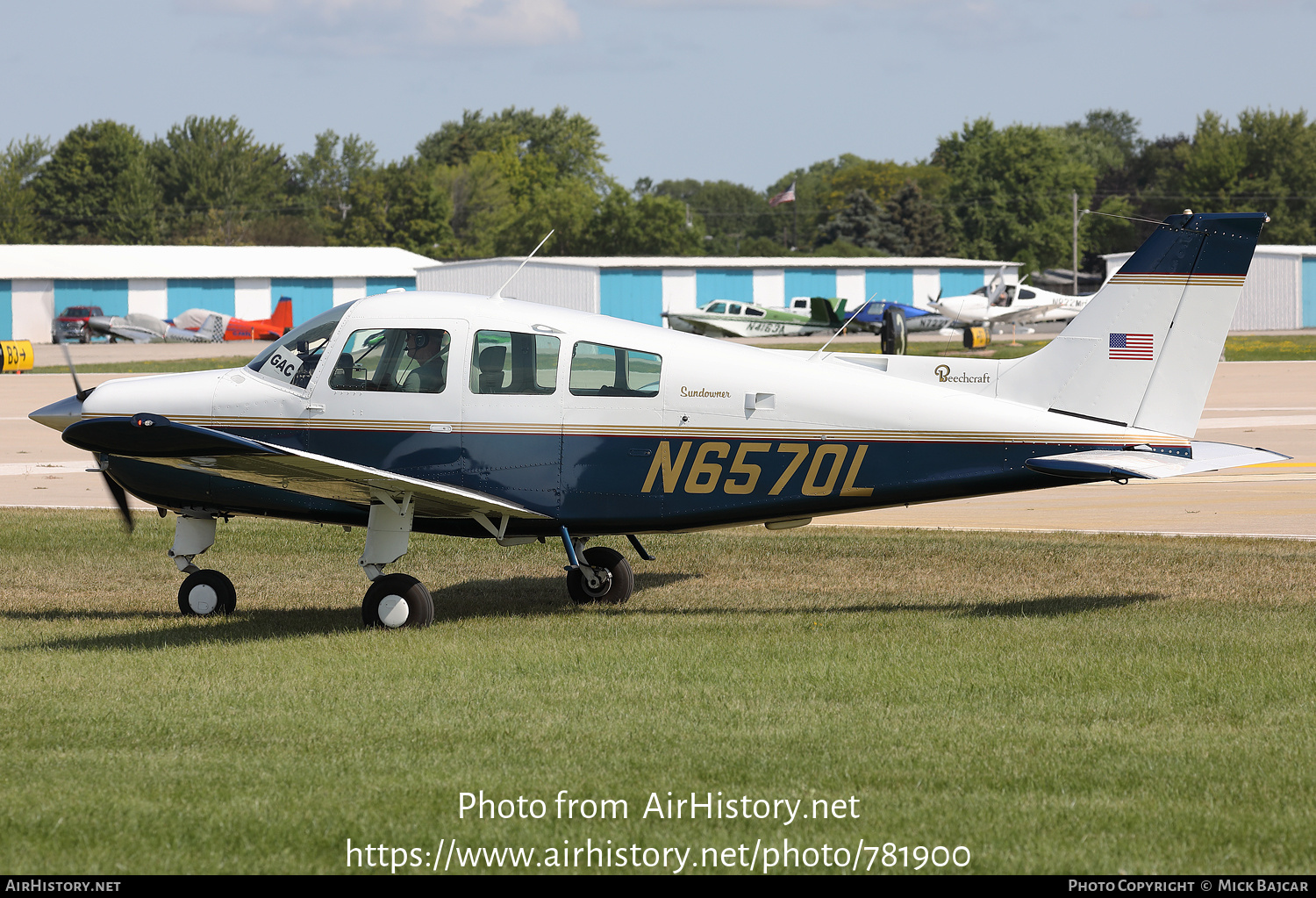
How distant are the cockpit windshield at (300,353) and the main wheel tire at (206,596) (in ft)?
5.55

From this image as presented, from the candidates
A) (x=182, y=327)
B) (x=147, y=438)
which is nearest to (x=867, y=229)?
(x=182, y=327)

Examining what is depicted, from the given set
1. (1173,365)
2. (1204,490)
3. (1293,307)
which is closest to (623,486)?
(1173,365)

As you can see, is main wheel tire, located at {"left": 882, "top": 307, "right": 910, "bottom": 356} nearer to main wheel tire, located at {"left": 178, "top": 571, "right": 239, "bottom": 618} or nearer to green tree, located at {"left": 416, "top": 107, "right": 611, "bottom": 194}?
main wheel tire, located at {"left": 178, "top": 571, "right": 239, "bottom": 618}

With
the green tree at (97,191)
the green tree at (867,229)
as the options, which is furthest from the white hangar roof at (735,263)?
the green tree at (97,191)

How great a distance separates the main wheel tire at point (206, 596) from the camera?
34.7 feet

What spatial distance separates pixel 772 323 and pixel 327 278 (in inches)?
1474

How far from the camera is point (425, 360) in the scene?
10008 mm

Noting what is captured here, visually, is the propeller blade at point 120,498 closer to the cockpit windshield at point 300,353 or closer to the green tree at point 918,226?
the cockpit windshield at point 300,353

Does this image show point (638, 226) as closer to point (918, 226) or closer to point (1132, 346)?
point (918, 226)

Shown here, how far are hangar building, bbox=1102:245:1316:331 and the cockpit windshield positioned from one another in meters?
73.9

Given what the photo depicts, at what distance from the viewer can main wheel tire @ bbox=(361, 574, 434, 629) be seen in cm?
989

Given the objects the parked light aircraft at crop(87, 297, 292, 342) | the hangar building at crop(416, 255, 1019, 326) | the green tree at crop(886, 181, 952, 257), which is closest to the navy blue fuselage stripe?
the hangar building at crop(416, 255, 1019, 326)

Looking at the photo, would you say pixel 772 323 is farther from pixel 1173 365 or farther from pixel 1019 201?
pixel 1019 201

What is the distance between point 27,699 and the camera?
Result: 300 inches
